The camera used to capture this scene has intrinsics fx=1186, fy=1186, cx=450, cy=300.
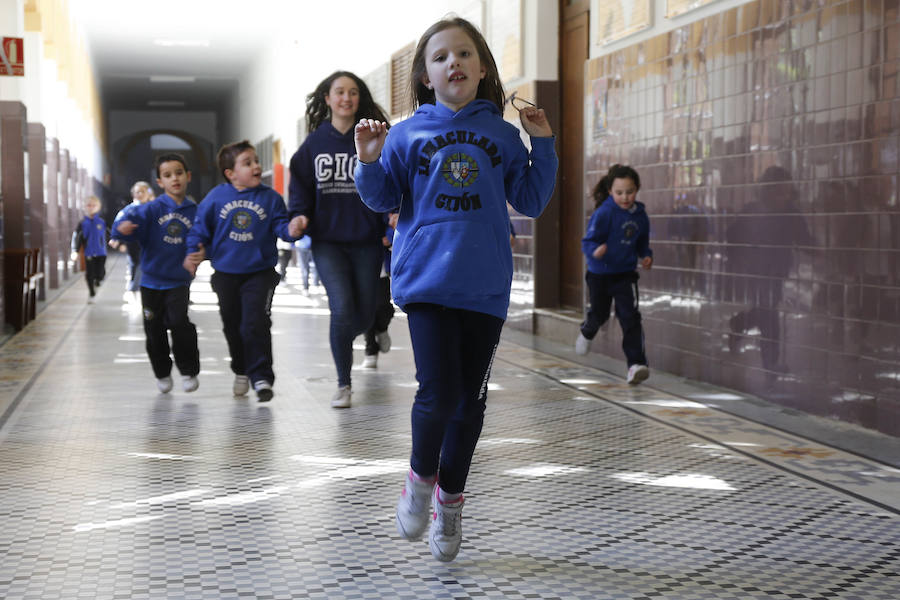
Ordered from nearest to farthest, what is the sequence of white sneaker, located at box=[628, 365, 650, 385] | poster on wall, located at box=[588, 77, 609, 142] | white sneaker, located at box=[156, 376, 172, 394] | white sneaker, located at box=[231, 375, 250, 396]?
1. white sneaker, located at box=[231, 375, 250, 396]
2. white sneaker, located at box=[156, 376, 172, 394]
3. white sneaker, located at box=[628, 365, 650, 385]
4. poster on wall, located at box=[588, 77, 609, 142]

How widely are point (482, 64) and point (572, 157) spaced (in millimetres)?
5867

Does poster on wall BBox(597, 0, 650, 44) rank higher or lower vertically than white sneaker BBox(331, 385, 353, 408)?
higher

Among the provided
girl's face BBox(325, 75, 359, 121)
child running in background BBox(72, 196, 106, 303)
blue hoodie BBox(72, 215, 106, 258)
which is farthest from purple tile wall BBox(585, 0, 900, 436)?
blue hoodie BBox(72, 215, 106, 258)

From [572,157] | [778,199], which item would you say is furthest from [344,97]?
[572,157]

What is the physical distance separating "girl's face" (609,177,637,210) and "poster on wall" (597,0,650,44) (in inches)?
44.0

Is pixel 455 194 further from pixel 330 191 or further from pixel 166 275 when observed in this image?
pixel 166 275

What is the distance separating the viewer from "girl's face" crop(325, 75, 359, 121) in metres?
5.06

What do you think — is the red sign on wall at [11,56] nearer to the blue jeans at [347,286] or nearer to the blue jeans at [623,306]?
the blue jeans at [347,286]

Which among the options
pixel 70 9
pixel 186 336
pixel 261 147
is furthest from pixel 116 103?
pixel 186 336

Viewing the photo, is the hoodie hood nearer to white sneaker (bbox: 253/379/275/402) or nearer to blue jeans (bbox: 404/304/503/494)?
blue jeans (bbox: 404/304/503/494)

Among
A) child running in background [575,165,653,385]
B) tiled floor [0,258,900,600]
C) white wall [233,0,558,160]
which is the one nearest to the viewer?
tiled floor [0,258,900,600]

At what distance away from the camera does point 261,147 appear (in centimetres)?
2542

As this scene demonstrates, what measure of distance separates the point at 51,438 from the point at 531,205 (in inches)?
95.7

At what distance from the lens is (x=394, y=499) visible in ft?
11.1
